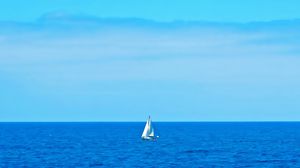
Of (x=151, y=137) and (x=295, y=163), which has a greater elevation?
(x=151, y=137)

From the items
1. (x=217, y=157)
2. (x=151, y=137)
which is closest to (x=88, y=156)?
(x=217, y=157)

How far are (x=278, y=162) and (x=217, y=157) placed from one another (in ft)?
41.4

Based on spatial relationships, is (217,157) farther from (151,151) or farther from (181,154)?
(151,151)

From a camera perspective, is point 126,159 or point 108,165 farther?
point 126,159

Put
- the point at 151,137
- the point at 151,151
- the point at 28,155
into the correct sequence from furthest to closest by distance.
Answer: the point at 151,137 → the point at 151,151 → the point at 28,155

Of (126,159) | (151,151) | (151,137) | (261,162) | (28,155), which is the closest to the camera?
(261,162)

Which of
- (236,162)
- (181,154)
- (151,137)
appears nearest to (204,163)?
(236,162)

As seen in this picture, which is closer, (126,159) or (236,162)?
(236,162)

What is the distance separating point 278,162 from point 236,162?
292 inches

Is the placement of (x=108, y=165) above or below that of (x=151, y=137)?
below

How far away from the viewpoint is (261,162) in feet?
331

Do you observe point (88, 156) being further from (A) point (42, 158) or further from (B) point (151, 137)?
(B) point (151, 137)

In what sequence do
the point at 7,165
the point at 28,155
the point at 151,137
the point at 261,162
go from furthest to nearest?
the point at 151,137, the point at 28,155, the point at 261,162, the point at 7,165

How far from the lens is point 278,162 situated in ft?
333
